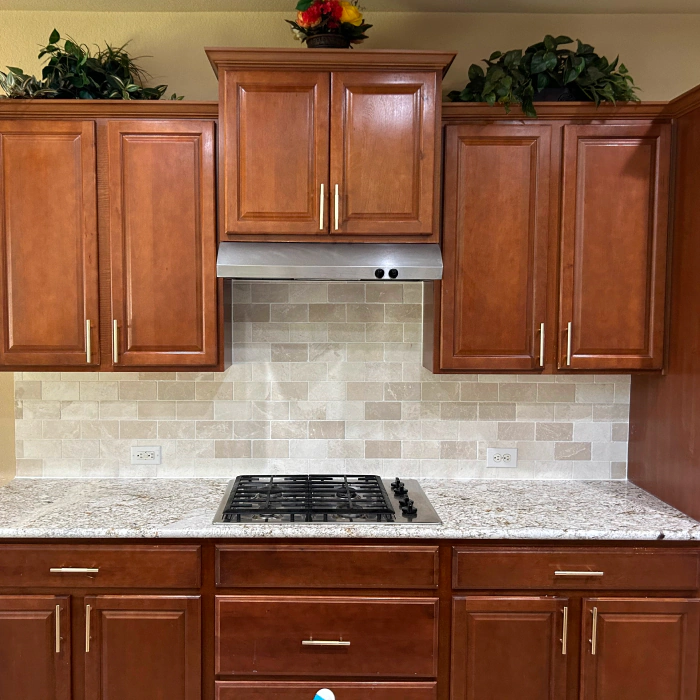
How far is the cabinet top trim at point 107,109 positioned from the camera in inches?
88.8

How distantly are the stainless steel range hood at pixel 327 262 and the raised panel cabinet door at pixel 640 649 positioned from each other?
4.31 ft

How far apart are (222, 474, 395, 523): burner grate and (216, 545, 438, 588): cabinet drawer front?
11 cm

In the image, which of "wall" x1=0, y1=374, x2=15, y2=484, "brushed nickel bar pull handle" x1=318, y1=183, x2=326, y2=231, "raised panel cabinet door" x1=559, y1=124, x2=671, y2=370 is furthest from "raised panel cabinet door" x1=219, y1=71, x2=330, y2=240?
"wall" x1=0, y1=374, x2=15, y2=484

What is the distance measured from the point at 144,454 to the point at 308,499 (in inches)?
33.2

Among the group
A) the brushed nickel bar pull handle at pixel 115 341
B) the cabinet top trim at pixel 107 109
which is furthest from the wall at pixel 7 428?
the cabinet top trim at pixel 107 109

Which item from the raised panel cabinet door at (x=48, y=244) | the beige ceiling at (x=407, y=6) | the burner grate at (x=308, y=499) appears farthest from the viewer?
the beige ceiling at (x=407, y=6)

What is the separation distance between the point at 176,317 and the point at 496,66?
1.54 meters

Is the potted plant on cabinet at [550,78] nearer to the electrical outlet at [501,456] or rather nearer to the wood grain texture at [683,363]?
the wood grain texture at [683,363]

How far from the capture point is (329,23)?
2240mm

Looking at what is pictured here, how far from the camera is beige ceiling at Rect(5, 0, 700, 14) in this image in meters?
2.53

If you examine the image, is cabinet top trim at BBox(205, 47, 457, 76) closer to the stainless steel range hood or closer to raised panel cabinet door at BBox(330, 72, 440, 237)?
raised panel cabinet door at BBox(330, 72, 440, 237)

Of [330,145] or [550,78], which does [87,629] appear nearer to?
[330,145]

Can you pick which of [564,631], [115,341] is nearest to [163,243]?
[115,341]

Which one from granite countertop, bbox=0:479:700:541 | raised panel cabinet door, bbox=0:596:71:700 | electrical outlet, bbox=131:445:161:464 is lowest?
raised panel cabinet door, bbox=0:596:71:700
